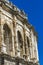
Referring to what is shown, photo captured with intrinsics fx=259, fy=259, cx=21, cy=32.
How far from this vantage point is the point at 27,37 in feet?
101

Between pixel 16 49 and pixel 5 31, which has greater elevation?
pixel 5 31

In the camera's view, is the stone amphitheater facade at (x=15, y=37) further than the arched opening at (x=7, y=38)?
No

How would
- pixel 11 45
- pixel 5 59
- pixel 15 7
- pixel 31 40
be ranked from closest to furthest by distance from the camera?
pixel 5 59 → pixel 11 45 → pixel 15 7 → pixel 31 40

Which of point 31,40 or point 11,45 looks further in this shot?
point 31,40

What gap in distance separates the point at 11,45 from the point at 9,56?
2.20m

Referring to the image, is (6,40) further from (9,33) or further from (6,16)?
(6,16)

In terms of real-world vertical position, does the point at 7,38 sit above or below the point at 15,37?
below

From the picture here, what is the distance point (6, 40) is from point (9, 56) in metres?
2.62

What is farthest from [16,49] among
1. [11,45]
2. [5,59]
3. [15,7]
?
[15,7]

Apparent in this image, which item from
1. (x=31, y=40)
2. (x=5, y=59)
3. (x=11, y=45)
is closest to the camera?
(x=5, y=59)

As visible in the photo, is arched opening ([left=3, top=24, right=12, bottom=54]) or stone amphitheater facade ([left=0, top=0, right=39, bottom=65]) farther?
arched opening ([left=3, top=24, right=12, bottom=54])

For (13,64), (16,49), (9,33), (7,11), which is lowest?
(13,64)

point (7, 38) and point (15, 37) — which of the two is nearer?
point (7, 38)

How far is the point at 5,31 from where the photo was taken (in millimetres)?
27453
